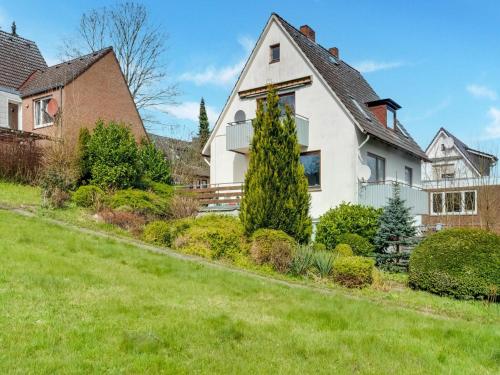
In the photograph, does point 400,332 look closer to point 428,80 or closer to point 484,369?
point 484,369

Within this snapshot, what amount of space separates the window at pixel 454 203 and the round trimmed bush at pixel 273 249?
1631 cm

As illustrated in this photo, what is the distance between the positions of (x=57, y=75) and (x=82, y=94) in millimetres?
2631

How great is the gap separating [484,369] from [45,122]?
1093 inches

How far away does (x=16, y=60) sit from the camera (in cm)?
3162

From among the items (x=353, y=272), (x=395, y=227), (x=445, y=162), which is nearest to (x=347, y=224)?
(x=395, y=227)

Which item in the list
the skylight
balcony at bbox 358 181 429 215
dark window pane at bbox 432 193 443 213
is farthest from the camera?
dark window pane at bbox 432 193 443 213

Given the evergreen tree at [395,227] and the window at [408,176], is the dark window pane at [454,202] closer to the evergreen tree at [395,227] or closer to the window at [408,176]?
the window at [408,176]

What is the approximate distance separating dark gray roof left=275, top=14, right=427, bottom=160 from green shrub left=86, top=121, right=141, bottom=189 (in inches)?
363

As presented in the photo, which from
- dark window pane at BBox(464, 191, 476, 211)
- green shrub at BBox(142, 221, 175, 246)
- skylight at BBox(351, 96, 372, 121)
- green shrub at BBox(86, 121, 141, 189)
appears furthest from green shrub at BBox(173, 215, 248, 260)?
dark window pane at BBox(464, 191, 476, 211)

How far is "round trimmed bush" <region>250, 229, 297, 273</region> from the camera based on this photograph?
13164 mm

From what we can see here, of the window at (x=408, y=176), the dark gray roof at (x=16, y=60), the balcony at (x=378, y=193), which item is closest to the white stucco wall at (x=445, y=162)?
the window at (x=408, y=176)

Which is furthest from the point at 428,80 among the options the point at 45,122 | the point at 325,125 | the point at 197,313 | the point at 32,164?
the point at 45,122

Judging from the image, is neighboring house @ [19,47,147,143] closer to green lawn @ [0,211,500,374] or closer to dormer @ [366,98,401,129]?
dormer @ [366,98,401,129]

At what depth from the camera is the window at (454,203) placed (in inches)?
1059
